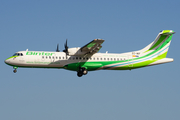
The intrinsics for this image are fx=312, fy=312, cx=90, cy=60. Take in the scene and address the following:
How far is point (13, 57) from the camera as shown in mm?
35531

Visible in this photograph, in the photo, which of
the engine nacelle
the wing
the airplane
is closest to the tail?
the airplane

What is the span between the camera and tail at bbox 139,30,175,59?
38.6 meters

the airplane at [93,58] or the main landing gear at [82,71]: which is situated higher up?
the airplane at [93,58]

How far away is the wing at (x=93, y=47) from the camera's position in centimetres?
3291

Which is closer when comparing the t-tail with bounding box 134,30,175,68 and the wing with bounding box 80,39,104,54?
the wing with bounding box 80,39,104,54

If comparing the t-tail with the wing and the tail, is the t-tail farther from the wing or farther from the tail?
the wing

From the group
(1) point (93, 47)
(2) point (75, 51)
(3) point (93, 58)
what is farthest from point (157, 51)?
(2) point (75, 51)

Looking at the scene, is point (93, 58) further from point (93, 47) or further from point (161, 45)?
point (161, 45)

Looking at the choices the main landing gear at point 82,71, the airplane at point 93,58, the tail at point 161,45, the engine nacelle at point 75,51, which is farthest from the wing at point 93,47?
the tail at point 161,45

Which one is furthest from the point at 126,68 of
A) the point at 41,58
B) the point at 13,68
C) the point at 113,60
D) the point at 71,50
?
the point at 13,68

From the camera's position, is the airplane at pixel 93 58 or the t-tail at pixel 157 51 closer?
the airplane at pixel 93 58

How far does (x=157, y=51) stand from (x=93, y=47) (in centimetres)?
888

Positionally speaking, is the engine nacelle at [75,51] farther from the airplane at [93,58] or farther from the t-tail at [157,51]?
the t-tail at [157,51]

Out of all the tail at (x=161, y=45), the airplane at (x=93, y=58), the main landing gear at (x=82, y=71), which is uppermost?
the tail at (x=161, y=45)
